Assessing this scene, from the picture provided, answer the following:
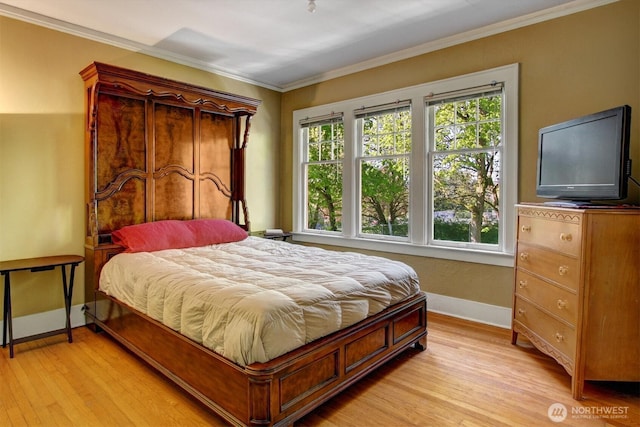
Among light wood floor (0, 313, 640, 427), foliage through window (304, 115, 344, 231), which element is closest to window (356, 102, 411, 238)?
foliage through window (304, 115, 344, 231)

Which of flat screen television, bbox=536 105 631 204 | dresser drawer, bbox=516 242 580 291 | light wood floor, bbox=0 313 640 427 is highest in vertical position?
flat screen television, bbox=536 105 631 204

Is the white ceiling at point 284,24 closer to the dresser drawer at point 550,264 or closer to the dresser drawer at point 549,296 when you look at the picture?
the dresser drawer at point 550,264

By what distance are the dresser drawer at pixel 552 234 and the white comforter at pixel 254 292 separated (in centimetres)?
93

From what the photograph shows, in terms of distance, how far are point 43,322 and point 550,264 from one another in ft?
13.4

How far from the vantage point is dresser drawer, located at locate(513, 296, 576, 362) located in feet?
7.47

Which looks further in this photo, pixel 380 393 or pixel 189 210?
pixel 189 210

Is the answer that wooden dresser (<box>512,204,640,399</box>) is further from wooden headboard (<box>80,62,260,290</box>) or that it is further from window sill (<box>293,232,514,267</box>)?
wooden headboard (<box>80,62,260,290</box>)

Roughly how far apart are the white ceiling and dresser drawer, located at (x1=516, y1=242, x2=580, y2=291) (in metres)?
1.98

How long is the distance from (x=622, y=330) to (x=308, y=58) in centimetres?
372

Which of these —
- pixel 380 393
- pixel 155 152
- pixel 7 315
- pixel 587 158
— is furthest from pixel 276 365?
pixel 155 152

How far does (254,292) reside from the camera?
6.47 ft

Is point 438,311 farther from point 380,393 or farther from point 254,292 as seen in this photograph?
point 254,292

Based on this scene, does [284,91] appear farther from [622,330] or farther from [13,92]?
[622,330]

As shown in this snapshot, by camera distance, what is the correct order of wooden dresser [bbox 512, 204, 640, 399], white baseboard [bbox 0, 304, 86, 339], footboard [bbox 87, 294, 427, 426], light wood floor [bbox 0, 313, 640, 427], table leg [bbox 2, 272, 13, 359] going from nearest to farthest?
footboard [bbox 87, 294, 427, 426], light wood floor [bbox 0, 313, 640, 427], wooden dresser [bbox 512, 204, 640, 399], table leg [bbox 2, 272, 13, 359], white baseboard [bbox 0, 304, 86, 339]
